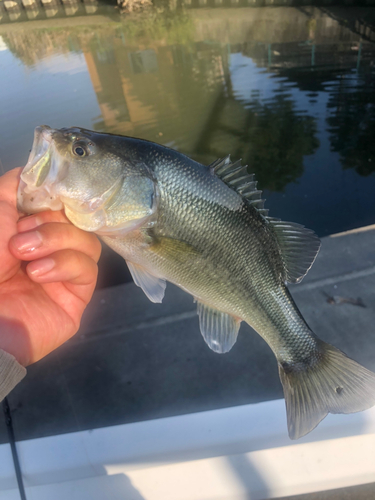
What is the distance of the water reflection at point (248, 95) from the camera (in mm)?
4840

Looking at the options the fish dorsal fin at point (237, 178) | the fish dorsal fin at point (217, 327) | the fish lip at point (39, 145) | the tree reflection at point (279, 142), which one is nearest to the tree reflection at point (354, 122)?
the tree reflection at point (279, 142)

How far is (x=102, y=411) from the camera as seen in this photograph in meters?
2.04

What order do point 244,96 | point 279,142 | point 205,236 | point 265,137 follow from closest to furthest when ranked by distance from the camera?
point 205,236 < point 279,142 < point 265,137 < point 244,96

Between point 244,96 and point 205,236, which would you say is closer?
point 205,236

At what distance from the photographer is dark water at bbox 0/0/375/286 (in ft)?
15.5

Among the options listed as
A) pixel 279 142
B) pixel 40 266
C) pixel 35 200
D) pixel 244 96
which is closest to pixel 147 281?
pixel 40 266

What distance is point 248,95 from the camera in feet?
24.7

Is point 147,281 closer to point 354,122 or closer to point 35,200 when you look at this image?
point 35,200

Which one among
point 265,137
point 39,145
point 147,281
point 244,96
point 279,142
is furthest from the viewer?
point 244,96

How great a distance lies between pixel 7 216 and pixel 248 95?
7.53 m

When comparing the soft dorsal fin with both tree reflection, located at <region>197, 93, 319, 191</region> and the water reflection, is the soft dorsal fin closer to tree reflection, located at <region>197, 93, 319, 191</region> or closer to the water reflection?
the water reflection

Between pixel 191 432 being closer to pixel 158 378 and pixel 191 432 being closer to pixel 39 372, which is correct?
pixel 158 378

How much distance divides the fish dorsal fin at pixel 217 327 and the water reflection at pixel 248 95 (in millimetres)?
2892

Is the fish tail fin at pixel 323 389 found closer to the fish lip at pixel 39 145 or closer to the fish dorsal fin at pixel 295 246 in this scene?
the fish dorsal fin at pixel 295 246
